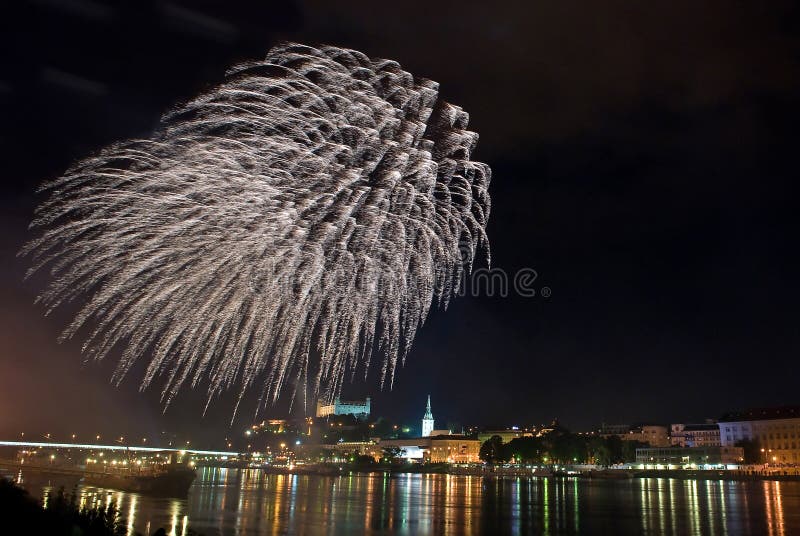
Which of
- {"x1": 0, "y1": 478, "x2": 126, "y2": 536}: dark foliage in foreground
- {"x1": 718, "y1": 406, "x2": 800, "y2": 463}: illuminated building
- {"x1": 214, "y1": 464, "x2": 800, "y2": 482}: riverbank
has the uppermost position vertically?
{"x1": 718, "y1": 406, "x2": 800, "y2": 463}: illuminated building

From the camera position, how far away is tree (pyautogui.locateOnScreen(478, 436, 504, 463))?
112250 millimetres

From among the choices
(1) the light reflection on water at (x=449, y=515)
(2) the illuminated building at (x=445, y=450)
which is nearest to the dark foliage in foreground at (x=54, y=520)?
(1) the light reflection on water at (x=449, y=515)

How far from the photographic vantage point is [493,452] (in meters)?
114

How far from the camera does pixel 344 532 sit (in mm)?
24656

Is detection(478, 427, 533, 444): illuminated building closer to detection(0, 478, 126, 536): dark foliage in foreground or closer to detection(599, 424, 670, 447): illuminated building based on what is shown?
detection(599, 424, 670, 447): illuminated building

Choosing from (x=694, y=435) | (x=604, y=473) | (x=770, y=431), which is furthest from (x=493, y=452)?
(x=694, y=435)

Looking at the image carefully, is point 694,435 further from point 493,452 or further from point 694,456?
point 493,452

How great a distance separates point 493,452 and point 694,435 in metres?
48.1

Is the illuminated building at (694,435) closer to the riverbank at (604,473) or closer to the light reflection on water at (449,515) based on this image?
the riverbank at (604,473)

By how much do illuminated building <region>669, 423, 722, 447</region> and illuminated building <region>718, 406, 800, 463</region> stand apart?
8.53 m

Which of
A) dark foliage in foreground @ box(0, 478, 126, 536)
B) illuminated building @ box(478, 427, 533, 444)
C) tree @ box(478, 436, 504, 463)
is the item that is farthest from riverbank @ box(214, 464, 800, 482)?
dark foliage in foreground @ box(0, 478, 126, 536)

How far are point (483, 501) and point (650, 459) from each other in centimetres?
8954

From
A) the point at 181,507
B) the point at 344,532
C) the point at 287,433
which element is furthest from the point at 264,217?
the point at 287,433

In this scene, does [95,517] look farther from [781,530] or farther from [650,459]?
[650,459]
